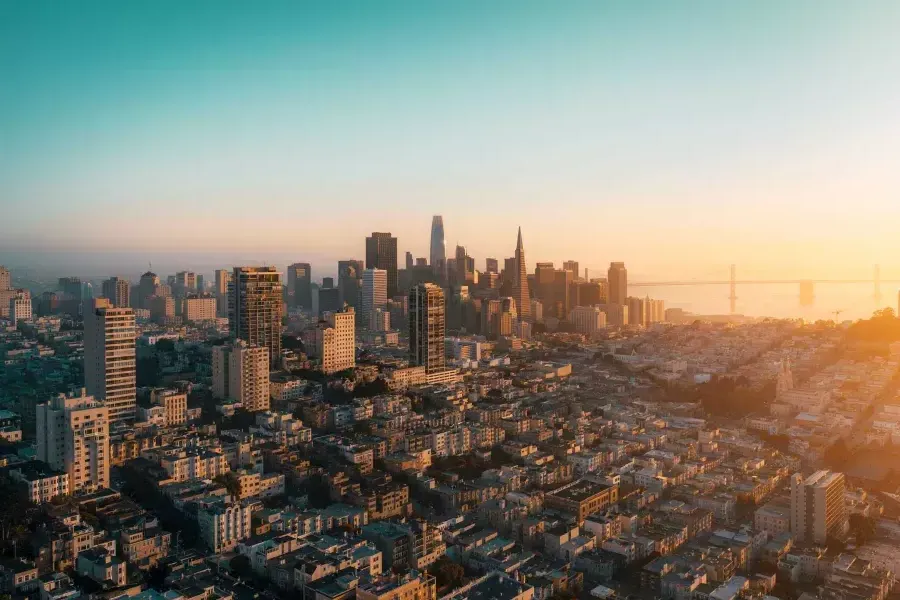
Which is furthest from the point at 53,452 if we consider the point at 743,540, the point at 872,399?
the point at 872,399

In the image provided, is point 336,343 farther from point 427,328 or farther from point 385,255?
point 385,255

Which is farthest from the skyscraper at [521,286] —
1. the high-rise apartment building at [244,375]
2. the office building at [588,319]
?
the high-rise apartment building at [244,375]

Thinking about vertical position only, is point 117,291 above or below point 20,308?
above

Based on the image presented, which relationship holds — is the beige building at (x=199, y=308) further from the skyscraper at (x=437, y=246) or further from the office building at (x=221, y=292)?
the skyscraper at (x=437, y=246)

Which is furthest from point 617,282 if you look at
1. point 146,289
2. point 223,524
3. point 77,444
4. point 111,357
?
point 223,524

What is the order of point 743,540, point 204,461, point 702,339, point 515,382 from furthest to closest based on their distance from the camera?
point 702,339 < point 515,382 < point 204,461 < point 743,540

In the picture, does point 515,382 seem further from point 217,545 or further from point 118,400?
point 217,545

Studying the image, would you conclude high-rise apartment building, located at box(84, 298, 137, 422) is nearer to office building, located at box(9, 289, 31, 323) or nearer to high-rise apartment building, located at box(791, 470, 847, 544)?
high-rise apartment building, located at box(791, 470, 847, 544)
